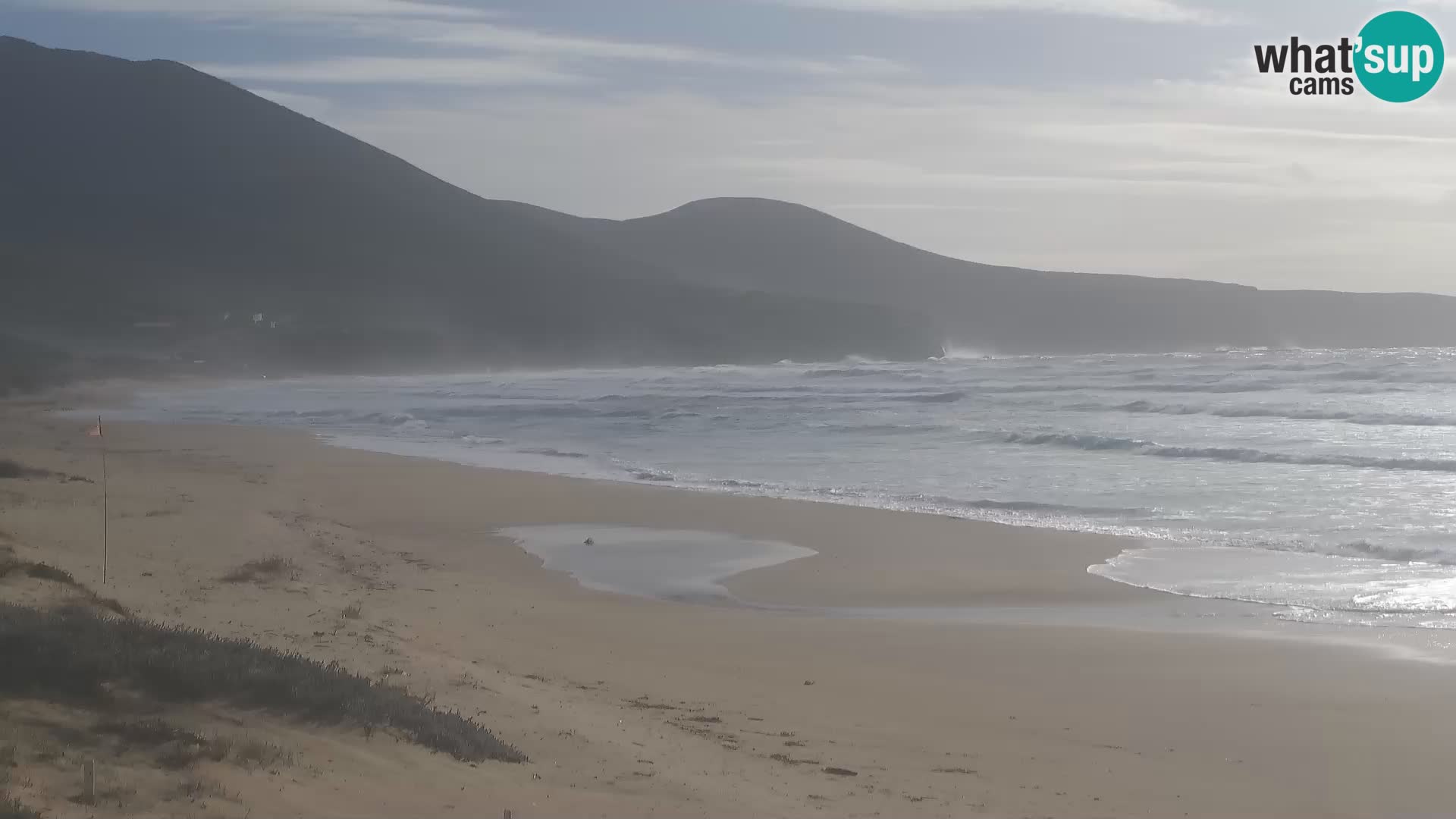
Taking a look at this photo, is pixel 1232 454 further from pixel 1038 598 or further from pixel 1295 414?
pixel 1038 598

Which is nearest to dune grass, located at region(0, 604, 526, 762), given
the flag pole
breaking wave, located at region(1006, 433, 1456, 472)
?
the flag pole

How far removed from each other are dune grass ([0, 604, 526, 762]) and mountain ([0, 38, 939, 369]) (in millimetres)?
75685

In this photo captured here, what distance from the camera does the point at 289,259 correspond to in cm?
11044

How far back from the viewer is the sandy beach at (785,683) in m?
4.66

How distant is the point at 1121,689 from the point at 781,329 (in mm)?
96812

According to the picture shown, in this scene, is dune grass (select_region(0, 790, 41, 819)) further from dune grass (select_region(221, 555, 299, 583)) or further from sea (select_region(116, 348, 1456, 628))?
sea (select_region(116, 348, 1456, 628))

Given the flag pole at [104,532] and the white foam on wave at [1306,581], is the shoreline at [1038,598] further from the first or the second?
the flag pole at [104,532]

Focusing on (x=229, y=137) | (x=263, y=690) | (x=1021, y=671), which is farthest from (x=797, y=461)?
(x=229, y=137)

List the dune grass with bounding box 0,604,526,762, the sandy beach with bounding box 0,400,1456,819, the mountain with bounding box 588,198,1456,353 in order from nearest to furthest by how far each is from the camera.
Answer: the dune grass with bounding box 0,604,526,762, the sandy beach with bounding box 0,400,1456,819, the mountain with bounding box 588,198,1456,353

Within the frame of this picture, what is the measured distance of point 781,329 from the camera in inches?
4055

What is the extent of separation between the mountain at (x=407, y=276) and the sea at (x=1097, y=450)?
1966 inches

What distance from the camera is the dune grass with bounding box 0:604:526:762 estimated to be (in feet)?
13.9

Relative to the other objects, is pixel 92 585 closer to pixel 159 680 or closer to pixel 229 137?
pixel 159 680

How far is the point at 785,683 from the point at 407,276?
356 feet
